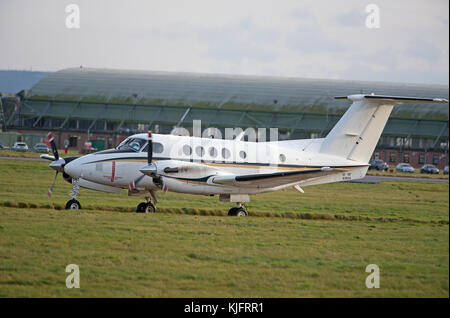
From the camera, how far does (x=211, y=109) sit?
100625 mm

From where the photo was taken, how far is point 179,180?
25844 mm

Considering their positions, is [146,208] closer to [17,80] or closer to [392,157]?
[392,157]

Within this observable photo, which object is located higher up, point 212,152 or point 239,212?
point 212,152

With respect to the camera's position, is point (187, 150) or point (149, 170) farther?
point (187, 150)

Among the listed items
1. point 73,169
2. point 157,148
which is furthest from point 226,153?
point 73,169

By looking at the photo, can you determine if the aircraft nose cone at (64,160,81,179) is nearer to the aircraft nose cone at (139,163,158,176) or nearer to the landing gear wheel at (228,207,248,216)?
the aircraft nose cone at (139,163,158,176)

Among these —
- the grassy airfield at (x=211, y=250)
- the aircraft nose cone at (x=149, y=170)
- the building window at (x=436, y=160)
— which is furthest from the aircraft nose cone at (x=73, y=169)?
the building window at (x=436, y=160)

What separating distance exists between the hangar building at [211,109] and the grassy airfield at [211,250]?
65.5 metres

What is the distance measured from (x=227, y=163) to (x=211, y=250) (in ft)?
29.5

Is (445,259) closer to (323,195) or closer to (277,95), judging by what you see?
(323,195)

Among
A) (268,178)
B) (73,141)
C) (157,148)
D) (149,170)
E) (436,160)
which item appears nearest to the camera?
(149,170)

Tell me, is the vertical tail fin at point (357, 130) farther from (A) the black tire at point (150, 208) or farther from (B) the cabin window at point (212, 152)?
(A) the black tire at point (150, 208)

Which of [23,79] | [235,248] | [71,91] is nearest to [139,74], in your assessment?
[71,91]
